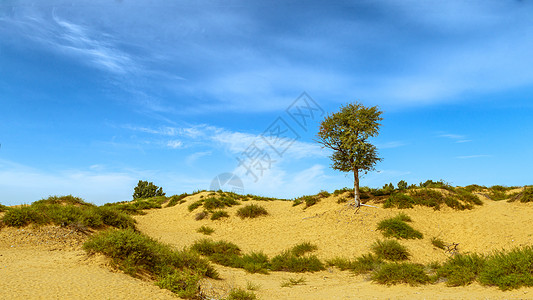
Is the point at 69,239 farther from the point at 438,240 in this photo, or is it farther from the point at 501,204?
the point at 501,204

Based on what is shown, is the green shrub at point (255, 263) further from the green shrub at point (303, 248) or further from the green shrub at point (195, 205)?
the green shrub at point (195, 205)

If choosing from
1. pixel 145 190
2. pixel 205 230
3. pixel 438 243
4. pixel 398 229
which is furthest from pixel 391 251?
pixel 145 190

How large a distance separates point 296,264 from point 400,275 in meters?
5.21

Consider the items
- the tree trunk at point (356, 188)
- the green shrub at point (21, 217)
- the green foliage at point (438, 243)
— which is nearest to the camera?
the green shrub at point (21, 217)

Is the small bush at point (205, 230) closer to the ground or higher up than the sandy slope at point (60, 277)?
higher up

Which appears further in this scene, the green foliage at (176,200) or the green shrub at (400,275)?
the green foliage at (176,200)

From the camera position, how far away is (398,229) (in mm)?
18109

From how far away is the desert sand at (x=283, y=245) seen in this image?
26.0 feet

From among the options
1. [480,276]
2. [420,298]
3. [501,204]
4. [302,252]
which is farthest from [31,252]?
[501,204]

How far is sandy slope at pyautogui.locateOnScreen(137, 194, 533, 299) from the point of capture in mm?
9984

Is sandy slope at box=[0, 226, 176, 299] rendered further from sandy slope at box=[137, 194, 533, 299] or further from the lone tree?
the lone tree

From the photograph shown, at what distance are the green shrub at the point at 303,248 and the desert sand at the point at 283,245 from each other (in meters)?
0.48

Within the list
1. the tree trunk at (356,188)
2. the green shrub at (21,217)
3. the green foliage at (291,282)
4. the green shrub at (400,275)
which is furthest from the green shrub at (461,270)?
the green shrub at (21,217)

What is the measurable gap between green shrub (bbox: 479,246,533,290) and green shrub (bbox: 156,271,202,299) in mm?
8303
